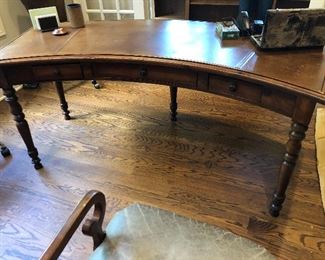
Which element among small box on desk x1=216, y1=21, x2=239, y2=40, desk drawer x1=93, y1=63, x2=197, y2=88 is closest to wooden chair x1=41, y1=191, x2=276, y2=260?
desk drawer x1=93, y1=63, x2=197, y2=88

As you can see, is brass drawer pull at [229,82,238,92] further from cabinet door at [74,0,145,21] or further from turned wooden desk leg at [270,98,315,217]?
cabinet door at [74,0,145,21]

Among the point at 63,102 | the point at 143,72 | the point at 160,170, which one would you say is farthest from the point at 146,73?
the point at 63,102

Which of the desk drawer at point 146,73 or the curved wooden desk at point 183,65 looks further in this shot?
the desk drawer at point 146,73

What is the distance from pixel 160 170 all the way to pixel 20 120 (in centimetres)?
85

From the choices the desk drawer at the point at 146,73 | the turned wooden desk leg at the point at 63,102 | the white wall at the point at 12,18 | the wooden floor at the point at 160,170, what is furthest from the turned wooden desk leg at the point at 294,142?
the white wall at the point at 12,18

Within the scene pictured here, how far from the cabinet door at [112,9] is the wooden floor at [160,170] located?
2.89 ft

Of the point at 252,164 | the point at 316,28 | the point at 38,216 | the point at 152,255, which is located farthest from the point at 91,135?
the point at 316,28

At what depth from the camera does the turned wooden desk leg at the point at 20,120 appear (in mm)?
1543

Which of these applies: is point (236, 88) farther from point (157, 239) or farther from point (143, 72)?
point (157, 239)

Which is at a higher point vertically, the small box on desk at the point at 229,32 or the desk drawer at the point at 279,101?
the small box on desk at the point at 229,32

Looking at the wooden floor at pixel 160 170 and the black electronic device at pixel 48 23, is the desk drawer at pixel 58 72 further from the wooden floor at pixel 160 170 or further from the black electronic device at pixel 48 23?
the wooden floor at pixel 160 170

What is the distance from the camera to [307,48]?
133cm

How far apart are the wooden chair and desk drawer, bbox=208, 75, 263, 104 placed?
1.93 feet

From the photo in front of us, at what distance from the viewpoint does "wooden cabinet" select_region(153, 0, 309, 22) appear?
2514mm
